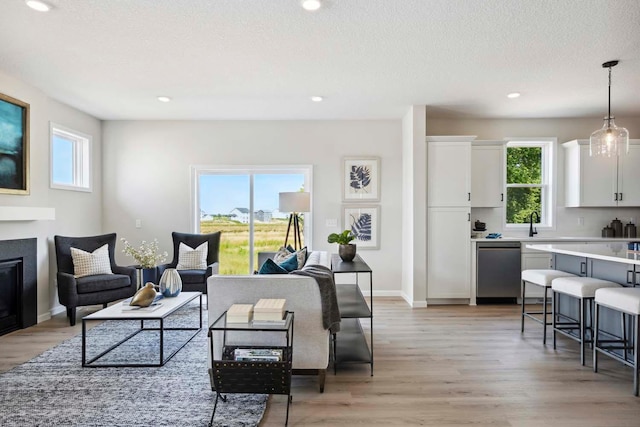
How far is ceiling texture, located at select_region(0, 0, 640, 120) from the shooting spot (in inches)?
96.7

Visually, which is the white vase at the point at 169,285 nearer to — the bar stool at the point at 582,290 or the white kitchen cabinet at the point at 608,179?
the bar stool at the point at 582,290

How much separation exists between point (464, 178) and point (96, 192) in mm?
5075

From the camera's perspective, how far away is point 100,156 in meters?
5.28

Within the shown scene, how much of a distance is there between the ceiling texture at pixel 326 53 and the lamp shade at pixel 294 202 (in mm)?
1128

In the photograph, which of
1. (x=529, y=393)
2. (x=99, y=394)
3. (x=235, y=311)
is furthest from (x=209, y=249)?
(x=529, y=393)

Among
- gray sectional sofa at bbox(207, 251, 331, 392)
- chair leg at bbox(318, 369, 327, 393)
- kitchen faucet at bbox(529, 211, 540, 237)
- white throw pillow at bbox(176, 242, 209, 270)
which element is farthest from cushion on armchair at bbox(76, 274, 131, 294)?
kitchen faucet at bbox(529, 211, 540, 237)

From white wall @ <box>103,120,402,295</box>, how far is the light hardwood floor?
1.78 meters

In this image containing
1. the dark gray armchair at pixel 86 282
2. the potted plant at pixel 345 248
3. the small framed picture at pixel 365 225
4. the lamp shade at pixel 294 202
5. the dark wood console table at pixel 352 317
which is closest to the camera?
the dark wood console table at pixel 352 317

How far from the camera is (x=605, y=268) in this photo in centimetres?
313

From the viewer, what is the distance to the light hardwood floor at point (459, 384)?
2156 millimetres

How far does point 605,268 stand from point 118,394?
3.89 m

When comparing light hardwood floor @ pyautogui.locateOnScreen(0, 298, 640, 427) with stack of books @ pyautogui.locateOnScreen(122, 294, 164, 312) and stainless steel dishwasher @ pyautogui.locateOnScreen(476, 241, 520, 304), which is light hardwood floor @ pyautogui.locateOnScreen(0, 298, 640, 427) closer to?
stack of books @ pyautogui.locateOnScreen(122, 294, 164, 312)

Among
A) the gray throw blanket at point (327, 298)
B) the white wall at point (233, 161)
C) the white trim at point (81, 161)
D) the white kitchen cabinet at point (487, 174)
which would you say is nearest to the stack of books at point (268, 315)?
the gray throw blanket at point (327, 298)

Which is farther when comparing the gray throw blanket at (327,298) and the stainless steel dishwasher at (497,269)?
the stainless steel dishwasher at (497,269)
